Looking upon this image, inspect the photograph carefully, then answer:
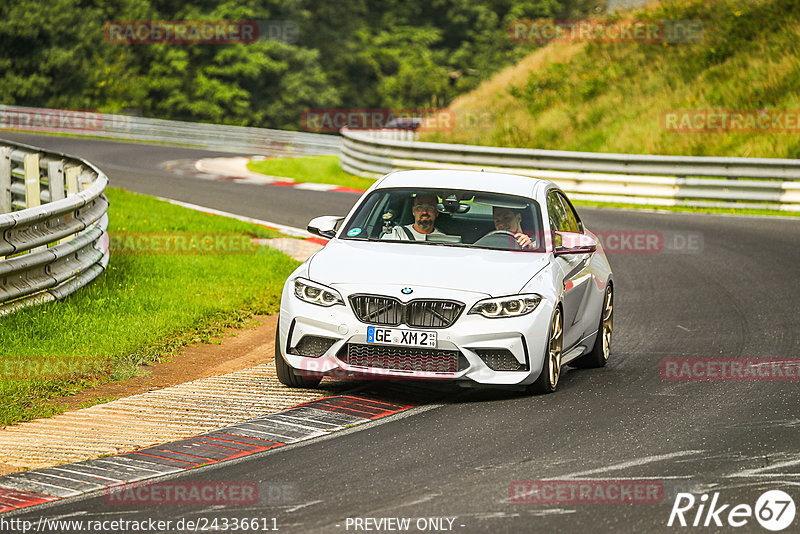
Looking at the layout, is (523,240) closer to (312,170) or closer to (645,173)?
(645,173)

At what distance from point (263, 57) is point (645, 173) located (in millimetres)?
45537

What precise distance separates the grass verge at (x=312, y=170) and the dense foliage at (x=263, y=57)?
27.3m

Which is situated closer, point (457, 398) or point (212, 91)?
point (457, 398)

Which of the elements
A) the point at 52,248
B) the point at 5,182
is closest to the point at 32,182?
the point at 5,182

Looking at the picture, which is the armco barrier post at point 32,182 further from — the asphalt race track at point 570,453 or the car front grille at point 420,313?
the car front grille at point 420,313

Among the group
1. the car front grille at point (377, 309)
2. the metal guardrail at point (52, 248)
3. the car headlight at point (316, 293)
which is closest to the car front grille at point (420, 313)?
the car front grille at point (377, 309)

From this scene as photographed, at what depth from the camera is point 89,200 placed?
11688 mm

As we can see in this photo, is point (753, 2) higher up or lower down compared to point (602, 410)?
higher up

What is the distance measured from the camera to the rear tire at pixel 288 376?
26.9 feet

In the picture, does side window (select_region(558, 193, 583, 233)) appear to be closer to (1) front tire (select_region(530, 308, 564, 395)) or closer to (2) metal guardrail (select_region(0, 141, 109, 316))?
(1) front tire (select_region(530, 308, 564, 395))

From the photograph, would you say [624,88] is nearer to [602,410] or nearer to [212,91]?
[602,410]

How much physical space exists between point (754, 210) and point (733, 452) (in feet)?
56.5

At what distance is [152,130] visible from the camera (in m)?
45.3

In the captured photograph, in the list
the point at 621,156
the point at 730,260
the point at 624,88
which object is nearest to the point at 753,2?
the point at 624,88
